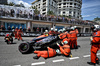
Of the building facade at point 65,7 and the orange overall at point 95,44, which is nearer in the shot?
the orange overall at point 95,44

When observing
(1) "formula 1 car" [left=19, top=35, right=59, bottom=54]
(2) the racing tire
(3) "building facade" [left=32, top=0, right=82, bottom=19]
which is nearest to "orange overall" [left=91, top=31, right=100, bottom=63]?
(1) "formula 1 car" [left=19, top=35, right=59, bottom=54]

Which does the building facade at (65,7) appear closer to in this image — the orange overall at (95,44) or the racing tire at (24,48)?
the racing tire at (24,48)

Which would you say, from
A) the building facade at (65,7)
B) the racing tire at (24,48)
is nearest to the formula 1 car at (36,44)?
the racing tire at (24,48)

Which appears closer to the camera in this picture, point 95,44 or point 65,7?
point 95,44

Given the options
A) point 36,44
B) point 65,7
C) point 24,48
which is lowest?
point 24,48

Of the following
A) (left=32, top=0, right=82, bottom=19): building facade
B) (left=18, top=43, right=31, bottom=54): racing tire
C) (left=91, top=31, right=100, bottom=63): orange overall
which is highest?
(left=32, top=0, right=82, bottom=19): building facade

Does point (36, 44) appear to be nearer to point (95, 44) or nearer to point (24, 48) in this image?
point (24, 48)

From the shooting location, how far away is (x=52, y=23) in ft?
68.7

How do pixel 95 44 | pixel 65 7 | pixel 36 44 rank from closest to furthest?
pixel 95 44 → pixel 36 44 → pixel 65 7

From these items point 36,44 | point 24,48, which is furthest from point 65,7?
point 24,48

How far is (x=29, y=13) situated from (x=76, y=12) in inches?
1778

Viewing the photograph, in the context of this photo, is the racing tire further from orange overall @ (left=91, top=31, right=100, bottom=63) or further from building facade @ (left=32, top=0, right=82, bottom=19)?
building facade @ (left=32, top=0, right=82, bottom=19)

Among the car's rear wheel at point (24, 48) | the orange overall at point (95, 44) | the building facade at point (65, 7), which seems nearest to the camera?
the orange overall at point (95, 44)

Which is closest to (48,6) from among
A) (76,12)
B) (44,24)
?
(76,12)
